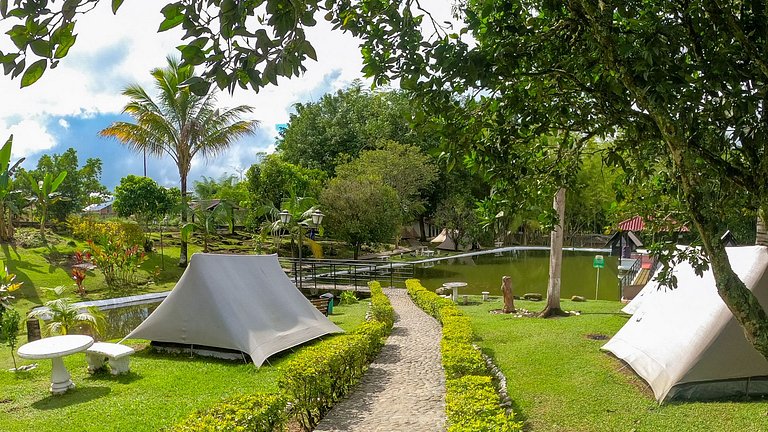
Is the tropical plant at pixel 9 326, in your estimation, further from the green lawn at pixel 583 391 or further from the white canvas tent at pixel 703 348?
the white canvas tent at pixel 703 348

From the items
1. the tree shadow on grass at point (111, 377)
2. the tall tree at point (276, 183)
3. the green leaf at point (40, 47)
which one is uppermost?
the tall tree at point (276, 183)

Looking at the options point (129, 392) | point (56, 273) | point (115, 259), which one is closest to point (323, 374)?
point (129, 392)

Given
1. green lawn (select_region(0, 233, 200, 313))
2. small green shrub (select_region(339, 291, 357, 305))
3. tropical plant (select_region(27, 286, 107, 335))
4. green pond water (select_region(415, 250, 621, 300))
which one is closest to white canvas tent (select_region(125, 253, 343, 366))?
tropical plant (select_region(27, 286, 107, 335))

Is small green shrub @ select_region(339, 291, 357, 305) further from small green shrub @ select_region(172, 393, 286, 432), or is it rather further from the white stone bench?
small green shrub @ select_region(172, 393, 286, 432)

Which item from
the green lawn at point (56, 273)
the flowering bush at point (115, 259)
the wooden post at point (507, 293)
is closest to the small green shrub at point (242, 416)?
the wooden post at point (507, 293)

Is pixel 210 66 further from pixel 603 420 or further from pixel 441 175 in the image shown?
pixel 441 175

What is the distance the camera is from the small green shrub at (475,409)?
14.4 ft

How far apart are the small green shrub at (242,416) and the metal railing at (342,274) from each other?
43.7 feet

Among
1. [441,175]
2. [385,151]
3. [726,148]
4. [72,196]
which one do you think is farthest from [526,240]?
[726,148]

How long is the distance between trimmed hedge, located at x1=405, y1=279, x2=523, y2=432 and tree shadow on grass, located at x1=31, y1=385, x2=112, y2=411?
464 cm

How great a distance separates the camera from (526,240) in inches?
1930

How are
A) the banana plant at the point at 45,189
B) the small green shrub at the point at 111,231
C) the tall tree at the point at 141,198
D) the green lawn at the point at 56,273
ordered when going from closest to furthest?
the banana plant at the point at 45,189 < the green lawn at the point at 56,273 < the small green shrub at the point at 111,231 < the tall tree at the point at 141,198

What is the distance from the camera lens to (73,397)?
6777 millimetres

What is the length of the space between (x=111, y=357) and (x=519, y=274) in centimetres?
2259
